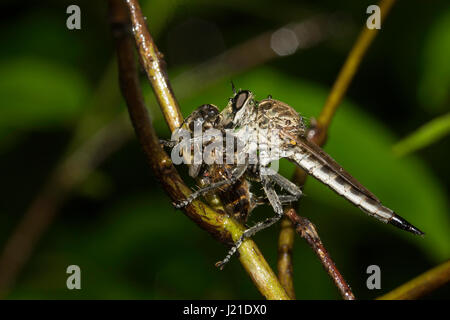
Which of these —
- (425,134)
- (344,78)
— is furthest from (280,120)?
(425,134)

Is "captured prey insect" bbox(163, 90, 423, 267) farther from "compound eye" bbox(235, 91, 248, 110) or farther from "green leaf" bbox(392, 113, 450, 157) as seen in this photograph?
"green leaf" bbox(392, 113, 450, 157)

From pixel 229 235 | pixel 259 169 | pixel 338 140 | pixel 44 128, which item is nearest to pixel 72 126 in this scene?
pixel 44 128

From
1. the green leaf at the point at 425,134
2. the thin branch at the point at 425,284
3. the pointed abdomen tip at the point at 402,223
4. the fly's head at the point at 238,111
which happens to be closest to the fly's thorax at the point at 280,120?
the fly's head at the point at 238,111

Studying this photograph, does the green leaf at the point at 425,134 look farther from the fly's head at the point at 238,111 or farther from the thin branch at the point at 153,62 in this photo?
the thin branch at the point at 153,62

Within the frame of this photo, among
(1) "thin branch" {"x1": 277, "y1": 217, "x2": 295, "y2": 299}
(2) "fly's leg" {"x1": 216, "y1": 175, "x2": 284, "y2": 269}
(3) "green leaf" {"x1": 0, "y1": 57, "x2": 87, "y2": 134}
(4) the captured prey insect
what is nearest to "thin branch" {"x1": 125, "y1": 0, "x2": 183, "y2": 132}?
(4) the captured prey insect

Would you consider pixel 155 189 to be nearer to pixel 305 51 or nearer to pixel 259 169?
pixel 305 51

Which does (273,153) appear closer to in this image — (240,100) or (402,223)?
(240,100)
